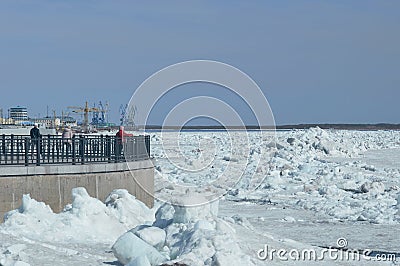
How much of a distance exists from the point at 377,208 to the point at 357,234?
4.77m

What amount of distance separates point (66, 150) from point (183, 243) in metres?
9.05

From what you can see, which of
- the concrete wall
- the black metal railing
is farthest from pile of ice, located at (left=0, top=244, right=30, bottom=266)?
the black metal railing

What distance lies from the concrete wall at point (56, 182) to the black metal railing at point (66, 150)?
53cm

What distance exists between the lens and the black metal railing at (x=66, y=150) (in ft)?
66.3

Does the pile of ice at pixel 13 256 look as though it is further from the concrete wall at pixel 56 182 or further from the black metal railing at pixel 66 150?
the black metal railing at pixel 66 150

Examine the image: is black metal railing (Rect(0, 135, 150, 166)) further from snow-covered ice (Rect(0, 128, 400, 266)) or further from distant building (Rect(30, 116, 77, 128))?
distant building (Rect(30, 116, 77, 128))

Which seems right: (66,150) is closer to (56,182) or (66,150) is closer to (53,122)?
(56,182)

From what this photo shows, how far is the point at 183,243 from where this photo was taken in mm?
13078

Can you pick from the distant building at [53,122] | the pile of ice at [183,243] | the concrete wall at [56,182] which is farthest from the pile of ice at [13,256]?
the distant building at [53,122]

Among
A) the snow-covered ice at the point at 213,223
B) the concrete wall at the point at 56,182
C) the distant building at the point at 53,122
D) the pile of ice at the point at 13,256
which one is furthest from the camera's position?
the distant building at the point at 53,122

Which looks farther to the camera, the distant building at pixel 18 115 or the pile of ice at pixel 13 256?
the distant building at pixel 18 115

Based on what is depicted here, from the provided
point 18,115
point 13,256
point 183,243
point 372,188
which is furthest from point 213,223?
point 18,115

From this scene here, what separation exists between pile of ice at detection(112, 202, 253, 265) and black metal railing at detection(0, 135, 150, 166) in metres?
6.15

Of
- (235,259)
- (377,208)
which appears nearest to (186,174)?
(377,208)
